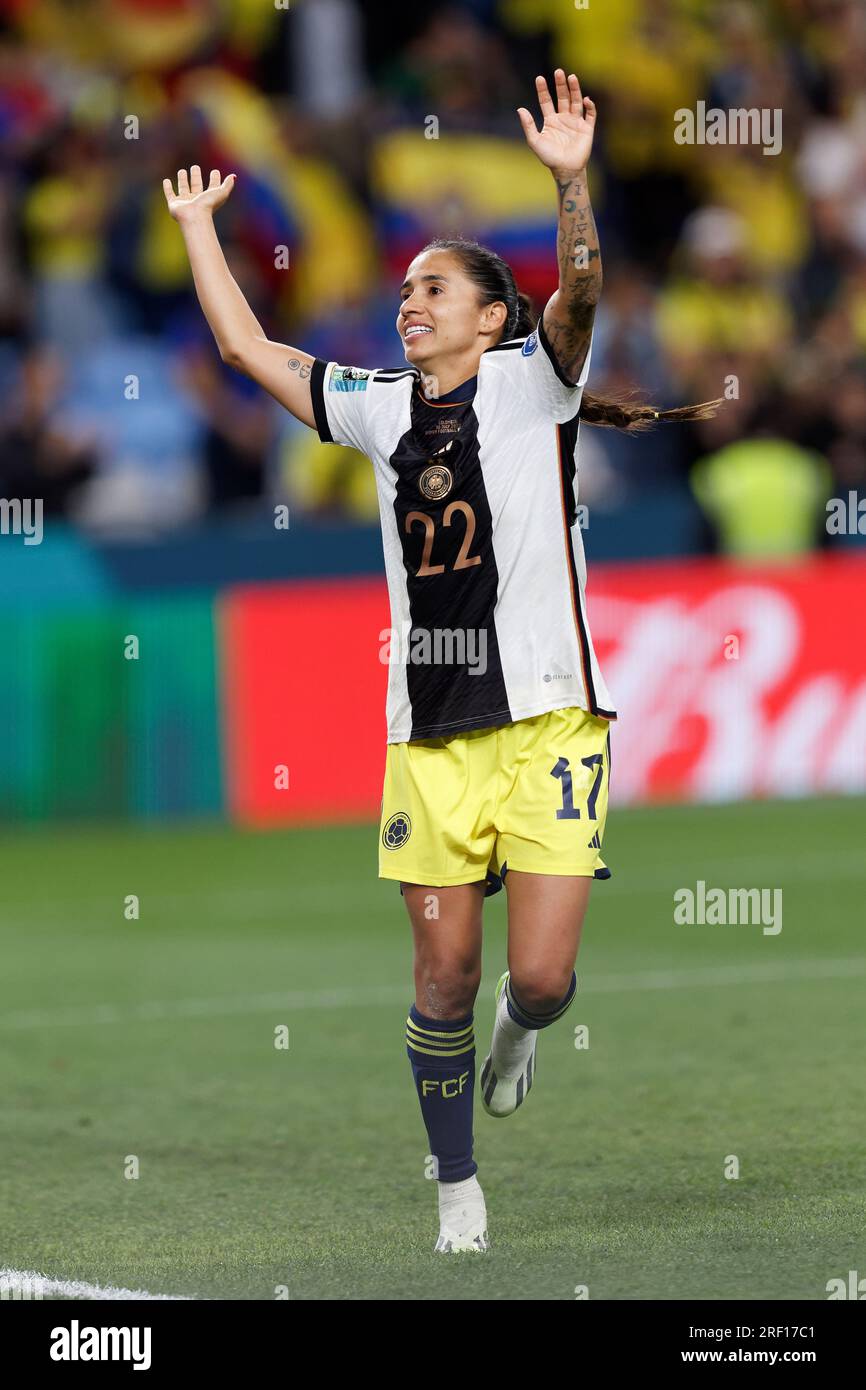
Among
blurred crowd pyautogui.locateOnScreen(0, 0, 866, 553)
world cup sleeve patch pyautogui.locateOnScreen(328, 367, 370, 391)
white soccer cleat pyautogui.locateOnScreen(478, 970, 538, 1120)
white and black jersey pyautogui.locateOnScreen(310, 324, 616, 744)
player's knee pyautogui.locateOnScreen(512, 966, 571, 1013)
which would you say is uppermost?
blurred crowd pyautogui.locateOnScreen(0, 0, 866, 553)

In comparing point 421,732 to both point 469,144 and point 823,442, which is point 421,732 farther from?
point 469,144

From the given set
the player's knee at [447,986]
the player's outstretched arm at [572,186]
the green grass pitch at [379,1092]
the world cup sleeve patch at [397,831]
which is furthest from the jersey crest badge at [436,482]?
the green grass pitch at [379,1092]

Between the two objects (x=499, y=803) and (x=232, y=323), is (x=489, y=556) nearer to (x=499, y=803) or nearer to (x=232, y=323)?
(x=499, y=803)

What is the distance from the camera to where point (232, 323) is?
5.84 m

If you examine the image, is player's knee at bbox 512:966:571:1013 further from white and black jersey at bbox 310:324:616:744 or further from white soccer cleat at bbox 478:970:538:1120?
white and black jersey at bbox 310:324:616:744

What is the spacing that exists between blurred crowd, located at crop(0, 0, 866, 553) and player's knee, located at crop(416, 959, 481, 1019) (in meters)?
8.95

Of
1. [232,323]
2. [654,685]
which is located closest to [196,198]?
[232,323]

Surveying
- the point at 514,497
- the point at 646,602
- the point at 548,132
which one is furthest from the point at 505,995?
the point at 646,602

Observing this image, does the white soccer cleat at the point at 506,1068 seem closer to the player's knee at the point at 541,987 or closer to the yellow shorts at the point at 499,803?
the player's knee at the point at 541,987

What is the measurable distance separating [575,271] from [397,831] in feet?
4.43

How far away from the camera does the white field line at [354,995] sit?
8828 millimetres

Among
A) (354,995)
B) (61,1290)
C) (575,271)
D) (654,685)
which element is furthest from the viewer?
(654,685)

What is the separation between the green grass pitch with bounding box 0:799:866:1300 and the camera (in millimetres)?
5367

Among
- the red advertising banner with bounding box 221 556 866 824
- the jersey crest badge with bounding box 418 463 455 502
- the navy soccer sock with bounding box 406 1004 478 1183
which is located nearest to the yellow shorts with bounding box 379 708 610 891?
the navy soccer sock with bounding box 406 1004 478 1183
